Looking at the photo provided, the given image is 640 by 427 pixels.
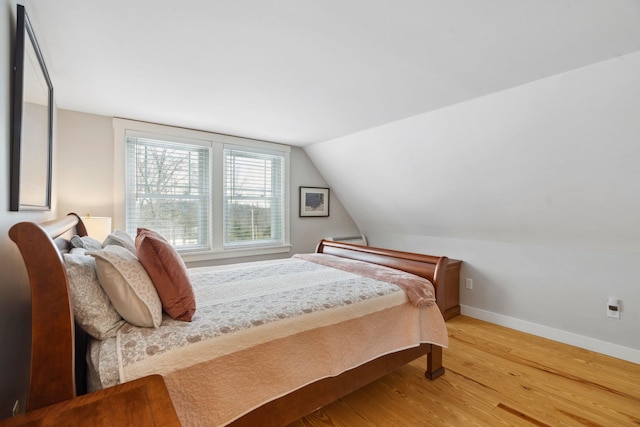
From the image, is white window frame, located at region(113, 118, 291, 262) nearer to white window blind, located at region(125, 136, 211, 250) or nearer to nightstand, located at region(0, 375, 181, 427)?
white window blind, located at region(125, 136, 211, 250)

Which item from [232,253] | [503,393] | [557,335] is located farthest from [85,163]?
[557,335]

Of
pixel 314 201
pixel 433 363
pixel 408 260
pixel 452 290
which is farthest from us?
pixel 314 201

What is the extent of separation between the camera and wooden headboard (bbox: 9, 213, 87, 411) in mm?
869

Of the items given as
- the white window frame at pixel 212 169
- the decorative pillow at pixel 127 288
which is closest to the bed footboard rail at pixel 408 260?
the white window frame at pixel 212 169

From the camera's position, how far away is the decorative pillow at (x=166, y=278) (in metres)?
1.42

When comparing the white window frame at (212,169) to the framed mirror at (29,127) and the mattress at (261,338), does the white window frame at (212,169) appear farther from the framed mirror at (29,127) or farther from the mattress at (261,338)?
the mattress at (261,338)

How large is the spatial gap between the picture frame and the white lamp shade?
251cm

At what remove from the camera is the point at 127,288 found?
1298 mm

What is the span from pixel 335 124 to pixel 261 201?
5.31 feet

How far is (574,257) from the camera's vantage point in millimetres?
2912

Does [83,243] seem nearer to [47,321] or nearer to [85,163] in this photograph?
[47,321]

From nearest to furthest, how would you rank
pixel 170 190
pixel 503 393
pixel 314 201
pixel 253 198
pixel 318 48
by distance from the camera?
pixel 318 48, pixel 503 393, pixel 170 190, pixel 253 198, pixel 314 201

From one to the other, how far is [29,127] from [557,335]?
438 cm

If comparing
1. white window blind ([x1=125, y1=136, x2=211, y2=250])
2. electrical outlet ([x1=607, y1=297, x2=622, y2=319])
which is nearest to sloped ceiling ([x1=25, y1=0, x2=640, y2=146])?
white window blind ([x1=125, y1=136, x2=211, y2=250])
